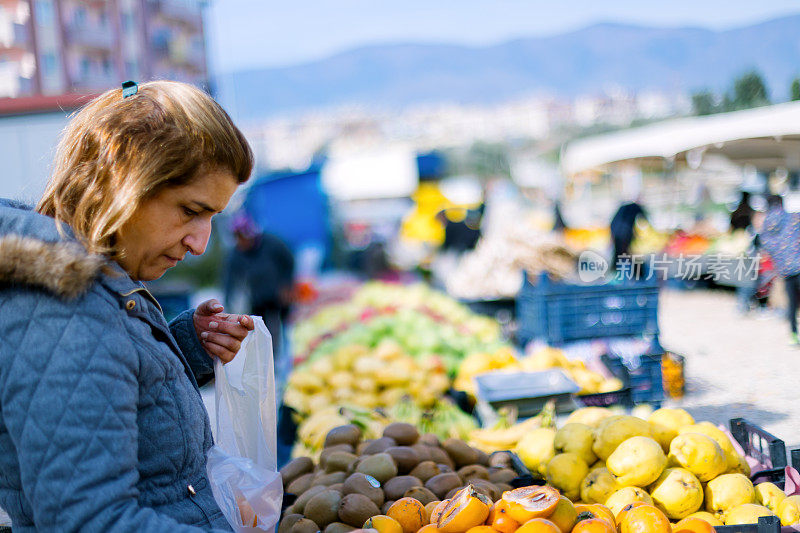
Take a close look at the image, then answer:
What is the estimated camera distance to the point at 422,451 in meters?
2.34

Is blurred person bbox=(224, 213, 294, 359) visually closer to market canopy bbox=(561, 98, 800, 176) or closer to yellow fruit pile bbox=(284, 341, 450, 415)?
yellow fruit pile bbox=(284, 341, 450, 415)

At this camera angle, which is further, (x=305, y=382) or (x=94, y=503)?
(x=305, y=382)

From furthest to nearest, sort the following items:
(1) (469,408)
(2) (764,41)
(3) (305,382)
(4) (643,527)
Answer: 1. (3) (305,382)
2. (1) (469,408)
3. (2) (764,41)
4. (4) (643,527)

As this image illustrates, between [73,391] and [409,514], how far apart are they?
1.08m

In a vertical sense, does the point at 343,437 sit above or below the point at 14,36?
below

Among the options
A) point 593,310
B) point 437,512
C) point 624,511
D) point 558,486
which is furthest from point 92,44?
point 624,511

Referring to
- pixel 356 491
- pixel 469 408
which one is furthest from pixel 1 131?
pixel 356 491

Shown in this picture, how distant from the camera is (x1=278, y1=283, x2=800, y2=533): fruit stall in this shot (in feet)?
5.32

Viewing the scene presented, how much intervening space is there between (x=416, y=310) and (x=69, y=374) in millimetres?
5015

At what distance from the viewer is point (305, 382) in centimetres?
413

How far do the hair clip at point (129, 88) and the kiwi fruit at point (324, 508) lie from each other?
1293 millimetres

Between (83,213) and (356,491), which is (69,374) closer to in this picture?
(83,213)

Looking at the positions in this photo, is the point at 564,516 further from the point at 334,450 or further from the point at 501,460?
the point at 334,450

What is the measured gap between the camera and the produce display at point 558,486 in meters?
1.53
